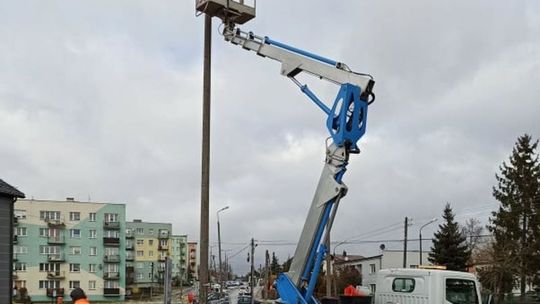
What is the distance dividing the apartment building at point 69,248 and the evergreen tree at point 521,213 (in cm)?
6365

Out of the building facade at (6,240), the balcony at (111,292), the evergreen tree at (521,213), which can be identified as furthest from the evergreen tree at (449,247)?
the balcony at (111,292)

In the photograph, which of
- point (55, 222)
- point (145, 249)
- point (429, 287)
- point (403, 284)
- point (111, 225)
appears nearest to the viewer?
point (429, 287)

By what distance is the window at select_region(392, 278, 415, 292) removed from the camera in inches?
527

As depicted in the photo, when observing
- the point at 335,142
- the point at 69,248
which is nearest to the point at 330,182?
the point at 335,142

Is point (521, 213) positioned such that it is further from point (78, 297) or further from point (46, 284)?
point (46, 284)

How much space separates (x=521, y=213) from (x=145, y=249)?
101 meters

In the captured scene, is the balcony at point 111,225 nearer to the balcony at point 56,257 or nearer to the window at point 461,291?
the balcony at point 56,257

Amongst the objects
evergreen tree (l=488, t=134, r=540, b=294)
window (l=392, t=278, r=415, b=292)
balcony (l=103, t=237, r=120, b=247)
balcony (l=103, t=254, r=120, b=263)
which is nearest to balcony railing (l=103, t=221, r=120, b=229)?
balcony (l=103, t=237, r=120, b=247)

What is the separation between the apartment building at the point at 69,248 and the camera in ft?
307

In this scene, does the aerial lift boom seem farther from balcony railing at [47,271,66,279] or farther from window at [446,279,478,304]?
balcony railing at [47,271,66,279]

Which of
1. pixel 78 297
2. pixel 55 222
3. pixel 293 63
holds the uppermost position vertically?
pixel 293 63

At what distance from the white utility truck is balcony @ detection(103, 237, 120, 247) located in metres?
92.5

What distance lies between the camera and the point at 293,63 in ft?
45.4

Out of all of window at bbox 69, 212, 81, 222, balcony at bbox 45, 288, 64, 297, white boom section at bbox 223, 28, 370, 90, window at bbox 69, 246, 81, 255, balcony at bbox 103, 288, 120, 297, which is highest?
white boom section at bbox 223, 28, 370, 90
